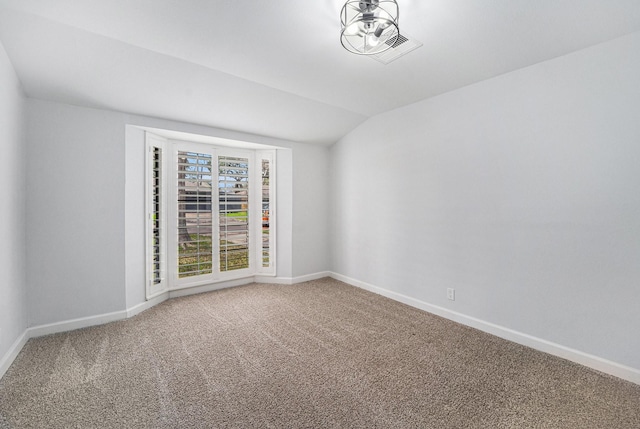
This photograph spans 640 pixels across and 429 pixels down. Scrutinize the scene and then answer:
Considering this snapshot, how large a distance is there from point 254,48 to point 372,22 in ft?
3.29

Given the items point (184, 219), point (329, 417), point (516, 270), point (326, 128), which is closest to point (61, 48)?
point (184, 219)

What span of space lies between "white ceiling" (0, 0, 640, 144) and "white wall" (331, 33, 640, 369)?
0.85 feet

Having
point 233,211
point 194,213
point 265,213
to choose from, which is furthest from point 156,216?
point 265,213

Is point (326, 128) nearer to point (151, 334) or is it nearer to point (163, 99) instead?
point (163, 99)

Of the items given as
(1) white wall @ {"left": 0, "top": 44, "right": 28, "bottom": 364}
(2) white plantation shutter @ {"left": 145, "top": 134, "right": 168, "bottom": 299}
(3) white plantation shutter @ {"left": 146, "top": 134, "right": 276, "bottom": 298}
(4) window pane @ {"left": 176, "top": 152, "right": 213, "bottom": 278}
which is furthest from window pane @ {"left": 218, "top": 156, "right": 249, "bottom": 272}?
(1) white wall @ {"left": 0, "top": 44, "right": 28, "bottom": 364}

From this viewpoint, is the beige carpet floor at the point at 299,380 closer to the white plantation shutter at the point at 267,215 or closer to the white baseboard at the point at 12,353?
the white baseboard at the point at 12,353

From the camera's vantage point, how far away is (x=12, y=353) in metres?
2.20

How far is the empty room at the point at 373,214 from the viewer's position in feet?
5.96

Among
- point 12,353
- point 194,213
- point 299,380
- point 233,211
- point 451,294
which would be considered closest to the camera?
point 299,380

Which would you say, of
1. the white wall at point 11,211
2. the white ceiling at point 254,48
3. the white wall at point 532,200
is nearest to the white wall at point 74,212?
the white wall at point 11,211

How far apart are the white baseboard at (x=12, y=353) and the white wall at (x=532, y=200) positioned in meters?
3.65

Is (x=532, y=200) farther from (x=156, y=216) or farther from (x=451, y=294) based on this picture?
(x=156, y=216)

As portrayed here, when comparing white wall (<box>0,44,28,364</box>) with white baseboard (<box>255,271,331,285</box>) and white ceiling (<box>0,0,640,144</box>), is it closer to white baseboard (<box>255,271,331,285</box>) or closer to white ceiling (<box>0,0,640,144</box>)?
white ceiling (<box>0,0,640,144</box>)

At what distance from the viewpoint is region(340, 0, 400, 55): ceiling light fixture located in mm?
1712
